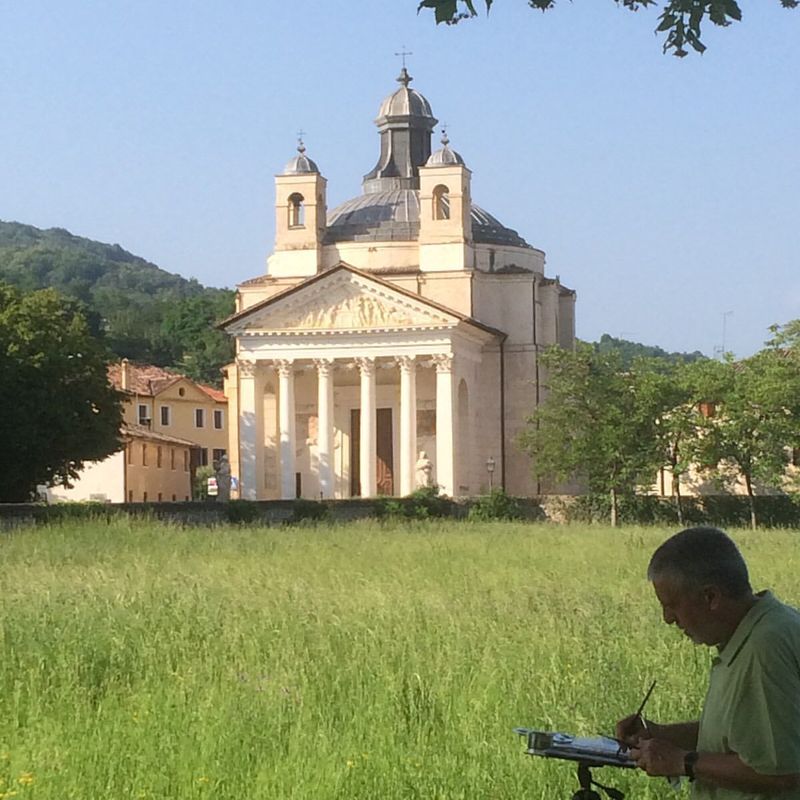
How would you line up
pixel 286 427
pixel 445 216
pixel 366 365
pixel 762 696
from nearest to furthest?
1. pixel 762 696
2. pixel 366 365
3. pixel 286 427
4. pixel 445 216

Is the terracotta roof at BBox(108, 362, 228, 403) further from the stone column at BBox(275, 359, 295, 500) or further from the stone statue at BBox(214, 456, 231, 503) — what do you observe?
the stone column at BBox(275, 359, 295, 500)

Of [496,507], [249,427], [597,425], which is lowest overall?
[496,507]

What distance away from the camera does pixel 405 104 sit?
86188 mm

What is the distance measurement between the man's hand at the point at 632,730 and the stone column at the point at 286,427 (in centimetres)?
6689

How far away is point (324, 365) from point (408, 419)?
173 inches

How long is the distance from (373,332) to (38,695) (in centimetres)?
5921

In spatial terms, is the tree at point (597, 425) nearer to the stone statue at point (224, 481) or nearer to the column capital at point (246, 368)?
the column capital at point (246, 368)

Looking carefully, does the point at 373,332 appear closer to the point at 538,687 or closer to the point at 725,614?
the point at 538,687

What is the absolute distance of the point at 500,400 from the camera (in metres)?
75.5

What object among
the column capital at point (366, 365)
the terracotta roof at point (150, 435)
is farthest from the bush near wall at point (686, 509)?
the terracotta roof at point (150, 435)

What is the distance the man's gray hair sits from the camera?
512 cm

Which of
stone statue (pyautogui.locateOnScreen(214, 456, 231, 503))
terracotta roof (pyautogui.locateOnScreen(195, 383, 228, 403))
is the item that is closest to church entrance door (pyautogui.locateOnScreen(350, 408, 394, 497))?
stone statue (pyautogui.locateOnScreen(214, 456, 231, 503))

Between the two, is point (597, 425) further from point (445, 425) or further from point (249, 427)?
point (249, 427)

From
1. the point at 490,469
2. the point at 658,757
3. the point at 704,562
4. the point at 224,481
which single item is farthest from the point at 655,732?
the point at 224,481
